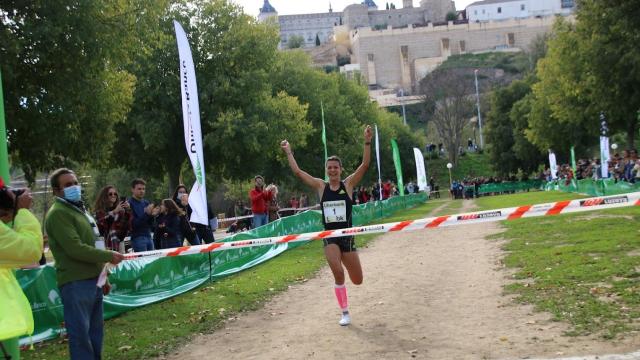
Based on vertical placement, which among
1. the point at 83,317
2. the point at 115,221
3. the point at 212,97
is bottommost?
the point at 83,317

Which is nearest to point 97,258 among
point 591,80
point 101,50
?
point 101,50

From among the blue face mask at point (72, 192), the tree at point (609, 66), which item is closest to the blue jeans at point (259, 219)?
the tree at point (609, 66)

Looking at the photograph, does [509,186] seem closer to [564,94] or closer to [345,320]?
[564,94]

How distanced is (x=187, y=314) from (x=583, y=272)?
19.1 ft

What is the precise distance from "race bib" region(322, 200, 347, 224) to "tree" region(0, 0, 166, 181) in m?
7.61

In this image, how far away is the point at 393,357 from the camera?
718 cm

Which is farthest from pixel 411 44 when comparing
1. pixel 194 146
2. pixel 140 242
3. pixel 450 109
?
pixel 140 242

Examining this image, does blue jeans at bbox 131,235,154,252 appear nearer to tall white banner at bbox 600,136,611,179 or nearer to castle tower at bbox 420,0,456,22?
tall white banner at bbox 600,136,611,179

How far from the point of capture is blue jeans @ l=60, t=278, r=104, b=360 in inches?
249

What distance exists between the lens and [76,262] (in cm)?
649

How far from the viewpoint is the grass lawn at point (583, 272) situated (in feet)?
26.1

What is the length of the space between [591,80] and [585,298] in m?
21.4

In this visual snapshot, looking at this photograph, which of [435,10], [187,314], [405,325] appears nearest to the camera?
[405,325]

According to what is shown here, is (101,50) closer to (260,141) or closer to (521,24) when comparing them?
(260,141)
